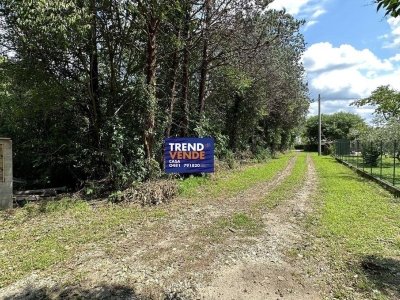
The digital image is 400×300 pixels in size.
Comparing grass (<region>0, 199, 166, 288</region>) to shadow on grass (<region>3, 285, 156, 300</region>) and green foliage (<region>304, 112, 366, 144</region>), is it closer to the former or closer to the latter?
shadow on grass (<region>3, 285, 156, 300</region>)

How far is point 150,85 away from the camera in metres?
10.2

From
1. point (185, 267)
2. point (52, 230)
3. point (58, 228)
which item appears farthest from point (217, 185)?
point (185, 267)

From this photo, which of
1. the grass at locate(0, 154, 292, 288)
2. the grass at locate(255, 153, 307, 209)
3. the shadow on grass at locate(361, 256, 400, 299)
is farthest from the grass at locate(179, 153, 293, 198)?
the shadow on grass at locate(361, 256, 400, 299)

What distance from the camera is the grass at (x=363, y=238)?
14.6 ft

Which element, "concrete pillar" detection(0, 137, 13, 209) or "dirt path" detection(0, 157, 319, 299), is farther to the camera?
"concrete pillar" detection(0, 137, 13, 209)

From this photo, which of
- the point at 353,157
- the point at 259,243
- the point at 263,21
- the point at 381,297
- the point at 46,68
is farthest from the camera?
the point at 353,157

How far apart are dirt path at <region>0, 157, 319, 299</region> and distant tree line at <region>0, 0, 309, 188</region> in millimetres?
4004

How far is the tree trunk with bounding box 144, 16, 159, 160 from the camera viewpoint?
1018 centimetres

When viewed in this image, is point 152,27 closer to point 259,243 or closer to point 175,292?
point 259,243

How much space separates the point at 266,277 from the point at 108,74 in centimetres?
876

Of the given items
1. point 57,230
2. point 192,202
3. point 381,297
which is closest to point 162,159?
point 192,202

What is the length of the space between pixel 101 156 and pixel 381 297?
8.63 m

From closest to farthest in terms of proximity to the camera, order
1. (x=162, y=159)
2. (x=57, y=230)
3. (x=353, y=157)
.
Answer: (x=57, y=230) < (x=162, y=159) < (x=353, y=157)

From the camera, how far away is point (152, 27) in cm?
1019
